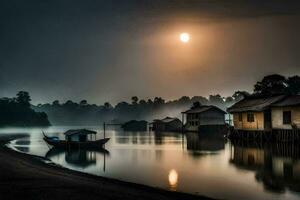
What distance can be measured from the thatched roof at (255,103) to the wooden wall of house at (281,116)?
1.52m

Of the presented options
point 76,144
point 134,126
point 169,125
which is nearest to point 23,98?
point 134,126

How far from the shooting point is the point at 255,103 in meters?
55.4

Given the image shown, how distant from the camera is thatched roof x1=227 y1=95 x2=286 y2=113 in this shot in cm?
5098

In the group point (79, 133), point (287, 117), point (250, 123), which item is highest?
point (287, 117)

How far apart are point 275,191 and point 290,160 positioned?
47.4 ft

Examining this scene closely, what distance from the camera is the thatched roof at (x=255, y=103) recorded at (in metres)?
51.0

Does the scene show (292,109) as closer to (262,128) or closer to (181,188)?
(262,128)

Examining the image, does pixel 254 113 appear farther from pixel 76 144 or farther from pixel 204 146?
pixel 76 144

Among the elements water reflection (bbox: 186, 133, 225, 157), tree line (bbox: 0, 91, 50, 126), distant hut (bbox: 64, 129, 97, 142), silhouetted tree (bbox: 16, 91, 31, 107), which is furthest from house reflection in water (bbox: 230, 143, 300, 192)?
silhouetted tree (bbox: 16, 91, 31, 107)

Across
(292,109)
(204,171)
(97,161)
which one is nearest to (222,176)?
(204,171)

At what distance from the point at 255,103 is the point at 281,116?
7.08m

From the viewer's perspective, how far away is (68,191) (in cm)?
1638

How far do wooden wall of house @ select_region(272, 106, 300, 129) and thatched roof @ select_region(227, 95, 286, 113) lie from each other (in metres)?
1.52

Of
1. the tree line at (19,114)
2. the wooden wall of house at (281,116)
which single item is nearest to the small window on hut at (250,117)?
the wooden wall of house at (281,116)
